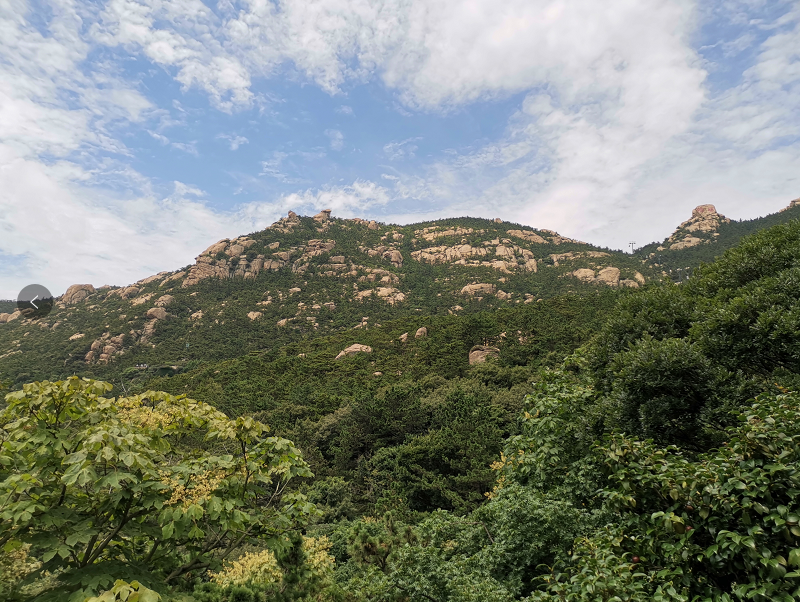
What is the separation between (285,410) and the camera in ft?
103

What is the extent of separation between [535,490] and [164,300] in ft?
343

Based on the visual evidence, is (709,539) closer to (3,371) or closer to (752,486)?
(752,486)

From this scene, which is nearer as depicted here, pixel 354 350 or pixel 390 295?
pixel 354 350

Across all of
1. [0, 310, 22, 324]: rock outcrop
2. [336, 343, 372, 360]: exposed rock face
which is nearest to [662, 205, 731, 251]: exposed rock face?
[336, 343, 372, 360]: exposed rock face

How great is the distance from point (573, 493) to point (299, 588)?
198 inches

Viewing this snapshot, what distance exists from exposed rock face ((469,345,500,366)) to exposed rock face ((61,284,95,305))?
397 feet

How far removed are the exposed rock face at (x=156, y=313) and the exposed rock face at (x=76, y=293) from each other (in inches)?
1575

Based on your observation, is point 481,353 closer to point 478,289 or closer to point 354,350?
point 354,350

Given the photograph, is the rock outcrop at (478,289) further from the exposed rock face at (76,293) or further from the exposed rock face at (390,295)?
the exposed rock face at (76,293)

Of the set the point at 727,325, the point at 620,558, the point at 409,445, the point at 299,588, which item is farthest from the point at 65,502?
the point at 409,445

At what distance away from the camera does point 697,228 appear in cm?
13100

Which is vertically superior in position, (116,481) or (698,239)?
(698,239)

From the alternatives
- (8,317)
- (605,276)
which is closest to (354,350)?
(605,276)

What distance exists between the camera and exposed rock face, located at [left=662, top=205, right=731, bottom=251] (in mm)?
122125
